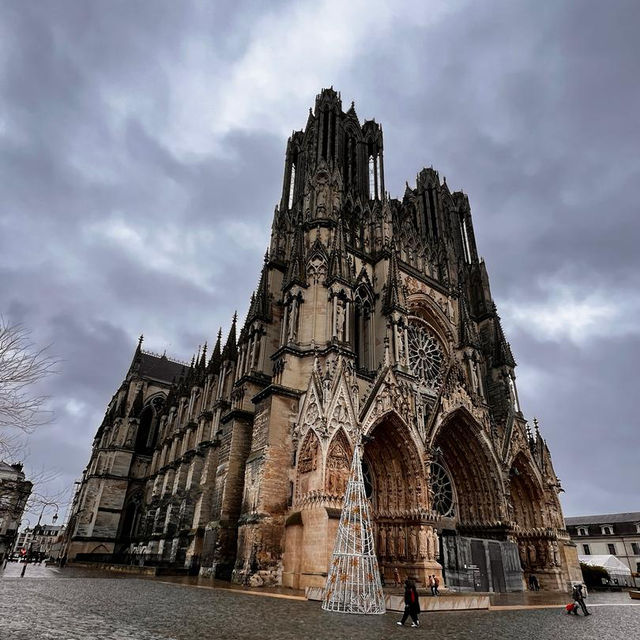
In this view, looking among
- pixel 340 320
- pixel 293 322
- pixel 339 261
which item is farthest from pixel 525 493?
pixel 339 261

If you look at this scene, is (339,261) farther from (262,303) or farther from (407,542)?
(407,542)

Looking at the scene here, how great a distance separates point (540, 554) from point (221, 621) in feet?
69.6

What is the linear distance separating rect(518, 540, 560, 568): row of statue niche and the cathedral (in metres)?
0.07

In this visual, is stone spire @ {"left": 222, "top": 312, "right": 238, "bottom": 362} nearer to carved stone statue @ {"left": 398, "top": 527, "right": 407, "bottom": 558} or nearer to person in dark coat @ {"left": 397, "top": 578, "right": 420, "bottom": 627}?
carved stone statue @ {"left": 398, "top": 527, "right": 407, "bottom": 558}

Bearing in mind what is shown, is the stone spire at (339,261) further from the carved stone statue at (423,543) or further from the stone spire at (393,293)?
the carved stone statue at (423,543)

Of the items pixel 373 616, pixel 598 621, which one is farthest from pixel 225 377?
pixel 598 621

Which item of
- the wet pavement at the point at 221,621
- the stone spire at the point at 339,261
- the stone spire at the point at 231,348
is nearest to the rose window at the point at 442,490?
the stone spire at the point at 339,261

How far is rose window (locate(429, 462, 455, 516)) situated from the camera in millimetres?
22062

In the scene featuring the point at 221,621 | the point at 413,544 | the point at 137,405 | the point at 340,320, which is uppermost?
the point at 137,405

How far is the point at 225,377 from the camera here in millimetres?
28609

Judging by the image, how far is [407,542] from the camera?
17812mm

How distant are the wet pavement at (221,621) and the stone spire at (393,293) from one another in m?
14.4

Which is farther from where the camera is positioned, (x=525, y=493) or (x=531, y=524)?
(x=525, y=493)

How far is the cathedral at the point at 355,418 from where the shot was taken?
55.6ft
